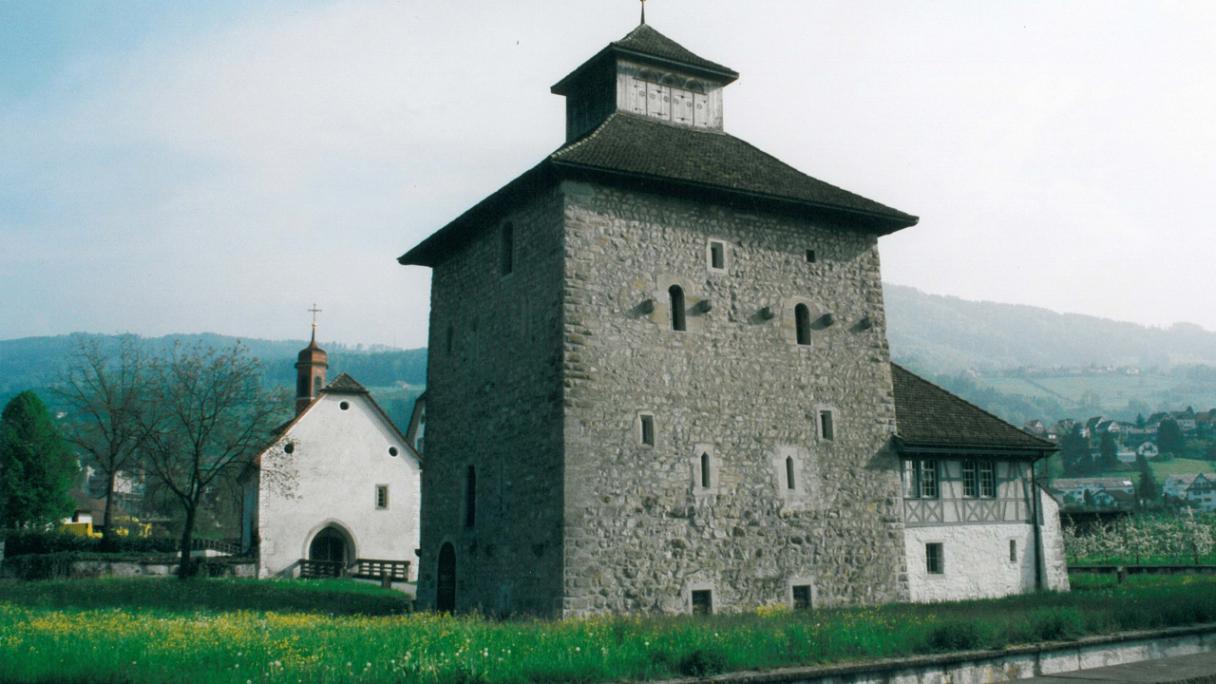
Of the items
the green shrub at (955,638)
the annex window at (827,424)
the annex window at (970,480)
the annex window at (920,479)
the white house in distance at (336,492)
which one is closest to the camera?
the green shrub at (955,638)

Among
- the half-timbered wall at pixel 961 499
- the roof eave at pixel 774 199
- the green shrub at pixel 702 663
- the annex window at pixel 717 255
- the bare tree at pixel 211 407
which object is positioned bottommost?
the green shrub at pixel 702 663

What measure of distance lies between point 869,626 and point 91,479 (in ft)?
518

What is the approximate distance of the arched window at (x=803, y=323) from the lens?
78.8 feet

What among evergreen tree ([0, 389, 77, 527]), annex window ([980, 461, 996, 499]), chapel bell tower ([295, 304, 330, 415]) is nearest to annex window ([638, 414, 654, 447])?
annex window ([980, 461, 996, 499])

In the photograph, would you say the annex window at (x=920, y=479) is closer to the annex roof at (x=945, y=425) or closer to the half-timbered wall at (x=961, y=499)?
the half-timbered wall at (x=961, y=499)

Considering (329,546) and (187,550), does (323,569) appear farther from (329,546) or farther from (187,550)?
(187,550)

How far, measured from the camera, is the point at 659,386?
70.9ft

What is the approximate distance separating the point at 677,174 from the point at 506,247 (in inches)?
178

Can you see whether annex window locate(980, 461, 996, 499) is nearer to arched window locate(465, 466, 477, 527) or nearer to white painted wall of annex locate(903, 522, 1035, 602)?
white painted wall of annex locate(903, 522, 1035, 602)

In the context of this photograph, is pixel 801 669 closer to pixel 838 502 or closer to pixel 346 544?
pixel 838 502

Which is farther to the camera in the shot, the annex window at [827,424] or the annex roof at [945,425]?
the annex roof at [945,425]

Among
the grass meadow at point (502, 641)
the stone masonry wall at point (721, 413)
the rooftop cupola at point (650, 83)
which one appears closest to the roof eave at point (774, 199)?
the stone masonry wall at point (721, 413)

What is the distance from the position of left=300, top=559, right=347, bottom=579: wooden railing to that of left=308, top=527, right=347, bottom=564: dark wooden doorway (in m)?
1.89

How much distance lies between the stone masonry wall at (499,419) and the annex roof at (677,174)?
0.60m
